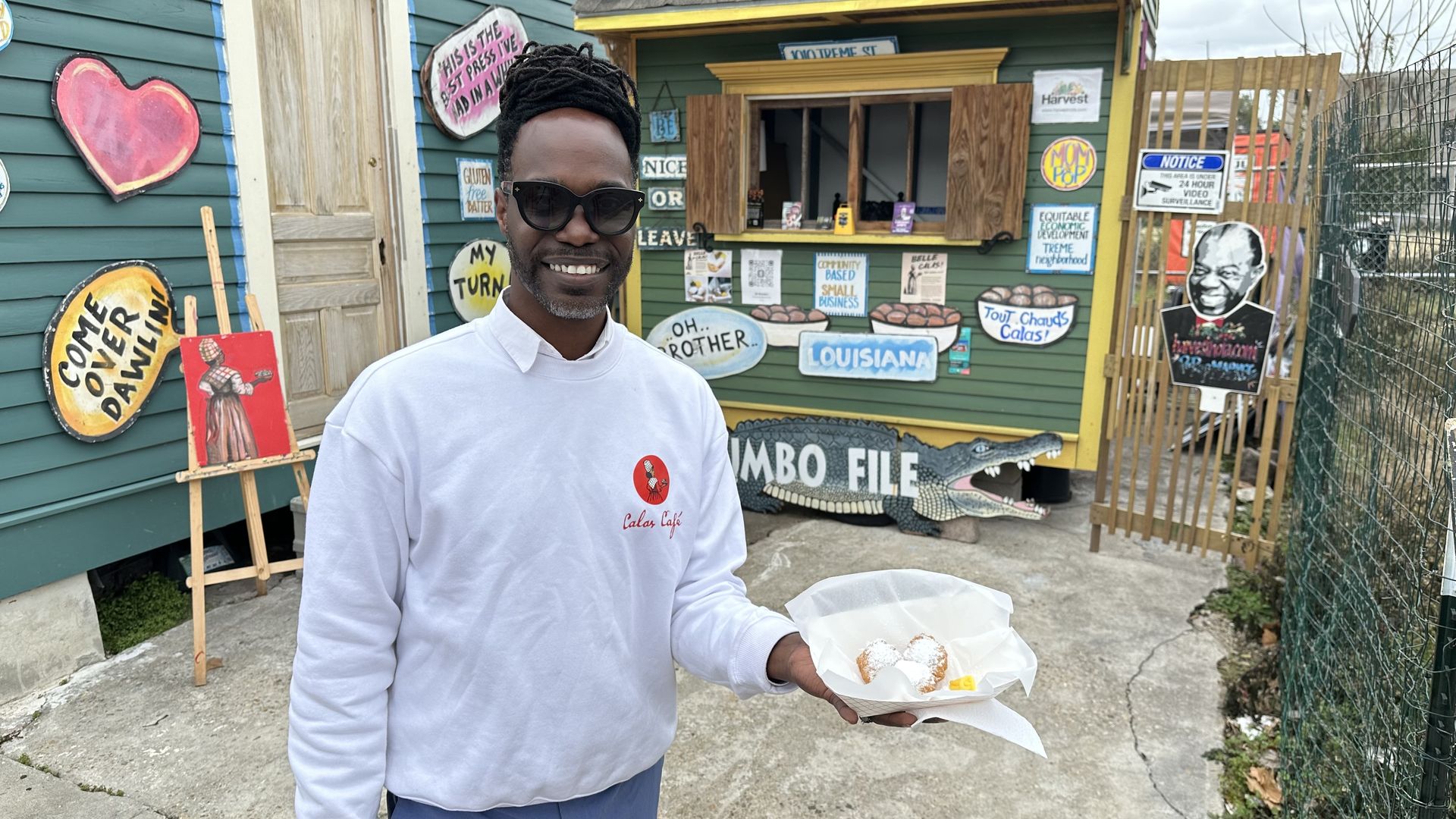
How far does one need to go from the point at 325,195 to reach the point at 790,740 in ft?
13.1

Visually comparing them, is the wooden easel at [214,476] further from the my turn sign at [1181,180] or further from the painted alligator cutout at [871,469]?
the my turn sign at [1181,180]

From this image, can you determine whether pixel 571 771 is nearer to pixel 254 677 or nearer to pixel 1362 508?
pixel 1362 508

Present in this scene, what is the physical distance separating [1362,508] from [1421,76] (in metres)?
1.29

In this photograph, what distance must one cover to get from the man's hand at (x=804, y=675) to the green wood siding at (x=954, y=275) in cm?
455

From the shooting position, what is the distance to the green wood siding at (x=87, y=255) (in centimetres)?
404

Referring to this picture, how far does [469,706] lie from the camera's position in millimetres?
1543

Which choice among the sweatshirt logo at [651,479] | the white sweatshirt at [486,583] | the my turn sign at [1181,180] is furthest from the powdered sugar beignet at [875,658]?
the my turn sign at [1181,180]

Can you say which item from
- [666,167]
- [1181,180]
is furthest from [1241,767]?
[666,167]

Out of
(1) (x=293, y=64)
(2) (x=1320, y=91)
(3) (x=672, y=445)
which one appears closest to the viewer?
(3) (x=672, y=445)

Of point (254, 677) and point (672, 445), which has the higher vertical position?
point (672, 445)

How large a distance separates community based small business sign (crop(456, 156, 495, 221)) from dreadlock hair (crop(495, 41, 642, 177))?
515 centimetres

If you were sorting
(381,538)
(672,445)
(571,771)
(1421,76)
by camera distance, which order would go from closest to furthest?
(381,538) → (571,771) → (672,445) → (1421,76)

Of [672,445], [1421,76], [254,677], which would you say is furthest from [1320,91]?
[254,677]

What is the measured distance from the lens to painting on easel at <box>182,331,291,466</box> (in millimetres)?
4273
